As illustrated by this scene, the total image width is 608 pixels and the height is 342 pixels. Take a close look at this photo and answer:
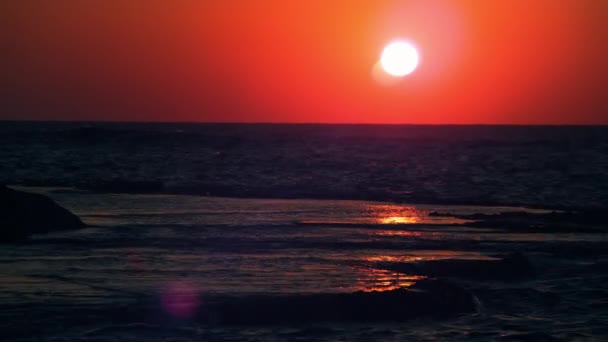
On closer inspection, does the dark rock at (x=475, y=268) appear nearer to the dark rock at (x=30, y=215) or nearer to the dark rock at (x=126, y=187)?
the dark rock at (x=30, y=215)

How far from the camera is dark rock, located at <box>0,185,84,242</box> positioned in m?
16.2

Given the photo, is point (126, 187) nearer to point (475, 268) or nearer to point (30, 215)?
point (30, 215)

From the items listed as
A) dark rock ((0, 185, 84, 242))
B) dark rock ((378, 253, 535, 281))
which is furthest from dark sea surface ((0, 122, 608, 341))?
dark rock ((0, 185, 84, 242))

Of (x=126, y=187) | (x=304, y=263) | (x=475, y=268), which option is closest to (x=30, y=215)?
(x=304, y=263)

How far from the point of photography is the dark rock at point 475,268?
12.2m

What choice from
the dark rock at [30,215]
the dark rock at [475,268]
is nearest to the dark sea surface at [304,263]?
the dark rock at [475,268]

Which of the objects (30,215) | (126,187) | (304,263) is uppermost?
(126,187)

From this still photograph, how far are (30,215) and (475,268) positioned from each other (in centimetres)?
863

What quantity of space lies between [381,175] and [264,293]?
2872cm

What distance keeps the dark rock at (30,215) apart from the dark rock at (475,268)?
22.6ft

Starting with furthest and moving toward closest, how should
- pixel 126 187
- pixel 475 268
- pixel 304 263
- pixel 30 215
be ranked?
pixel 126 187
pixel 30 215
pixel 304 263
pixel 475 268

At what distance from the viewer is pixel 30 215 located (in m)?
16.8

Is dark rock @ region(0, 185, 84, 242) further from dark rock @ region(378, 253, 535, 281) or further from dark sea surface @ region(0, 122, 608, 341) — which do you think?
dark rock @ region(378, 253, 535, 281)

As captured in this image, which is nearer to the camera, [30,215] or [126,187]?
[30,215]
